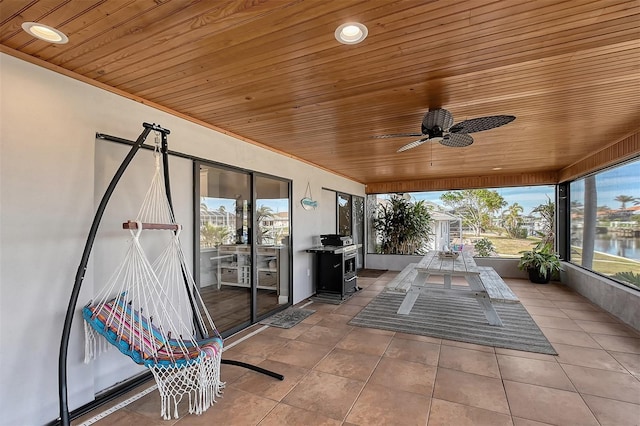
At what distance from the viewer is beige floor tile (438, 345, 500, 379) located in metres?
A: 2.84

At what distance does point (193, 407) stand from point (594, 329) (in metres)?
4.73

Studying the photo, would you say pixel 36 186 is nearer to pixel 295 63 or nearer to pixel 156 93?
pixel 156 93

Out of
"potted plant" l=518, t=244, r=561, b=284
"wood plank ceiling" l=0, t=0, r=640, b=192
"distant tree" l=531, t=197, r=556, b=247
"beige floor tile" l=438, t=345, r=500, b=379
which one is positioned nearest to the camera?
"wood plank ceiling" l=0, t=0, r=640, b=192

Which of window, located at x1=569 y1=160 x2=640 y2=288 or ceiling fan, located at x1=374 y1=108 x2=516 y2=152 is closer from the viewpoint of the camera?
ceiling fan, located at x1=374 y1=108 x2=516 y2=152

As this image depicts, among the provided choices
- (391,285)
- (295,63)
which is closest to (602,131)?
(391,285)

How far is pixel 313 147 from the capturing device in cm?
454

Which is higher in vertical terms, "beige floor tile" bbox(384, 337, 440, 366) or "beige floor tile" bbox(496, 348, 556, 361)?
"beige floor tile" bbox(496, 348, 556, 361)

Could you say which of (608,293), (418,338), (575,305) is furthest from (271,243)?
(608,293)

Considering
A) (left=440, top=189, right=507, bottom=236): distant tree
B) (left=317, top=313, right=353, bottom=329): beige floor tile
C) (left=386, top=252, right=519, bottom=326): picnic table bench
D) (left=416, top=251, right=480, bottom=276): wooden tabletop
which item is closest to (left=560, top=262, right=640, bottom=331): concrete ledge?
(left=386, top=252, right=519, bottom=326): picnic table bench

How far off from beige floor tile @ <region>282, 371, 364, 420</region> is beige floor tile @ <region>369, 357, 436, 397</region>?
241 mm

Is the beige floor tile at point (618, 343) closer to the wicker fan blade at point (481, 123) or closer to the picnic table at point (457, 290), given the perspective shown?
the picnic table at point (457, 290)

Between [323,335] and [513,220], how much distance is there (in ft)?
20.9

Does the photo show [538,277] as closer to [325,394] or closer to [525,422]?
[525,422]

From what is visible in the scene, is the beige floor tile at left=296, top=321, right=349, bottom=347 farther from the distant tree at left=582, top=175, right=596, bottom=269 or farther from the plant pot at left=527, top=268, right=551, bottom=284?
the plant pot at left=527, top=268, right=551, bottom=284
